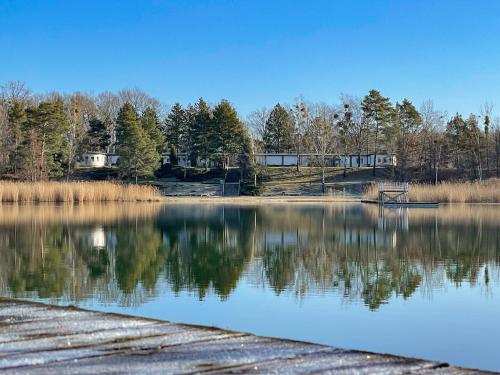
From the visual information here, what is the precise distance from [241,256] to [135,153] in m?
41.4

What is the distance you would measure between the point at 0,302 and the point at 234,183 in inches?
1996

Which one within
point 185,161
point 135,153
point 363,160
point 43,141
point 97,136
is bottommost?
point 185,161

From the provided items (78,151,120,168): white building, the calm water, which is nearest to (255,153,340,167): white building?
(78,151,120,168): white building

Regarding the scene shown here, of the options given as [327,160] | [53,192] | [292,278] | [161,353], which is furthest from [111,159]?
[161,353]

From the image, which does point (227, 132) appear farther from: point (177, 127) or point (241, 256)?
point (241, 256)

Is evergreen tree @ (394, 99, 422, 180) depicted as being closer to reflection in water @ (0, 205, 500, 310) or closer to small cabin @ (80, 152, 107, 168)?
small cabin @ (80, 152, 107, 168)

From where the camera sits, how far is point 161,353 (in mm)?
5148

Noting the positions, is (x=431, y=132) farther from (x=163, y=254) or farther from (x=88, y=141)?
(x=163, y=254)

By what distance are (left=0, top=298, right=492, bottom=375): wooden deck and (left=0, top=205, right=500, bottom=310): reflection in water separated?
4.29m

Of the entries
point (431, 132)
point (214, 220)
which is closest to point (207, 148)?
point (431, 132)

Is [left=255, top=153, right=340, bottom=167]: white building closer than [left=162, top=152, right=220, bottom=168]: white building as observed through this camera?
No

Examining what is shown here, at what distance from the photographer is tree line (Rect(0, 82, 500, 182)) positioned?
182 ft

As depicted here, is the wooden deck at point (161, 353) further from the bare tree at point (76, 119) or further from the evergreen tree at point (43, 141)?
the bare tree at point (76, 119)

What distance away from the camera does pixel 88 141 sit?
6931 centimetres
